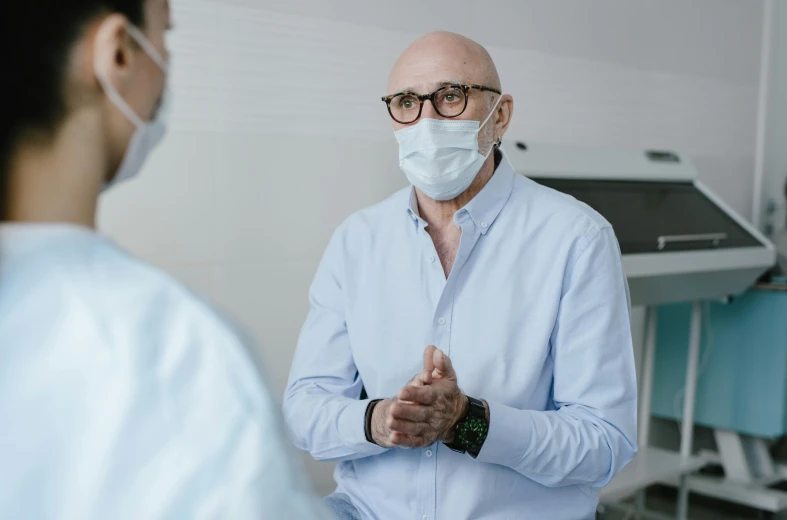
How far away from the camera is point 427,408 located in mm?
1338

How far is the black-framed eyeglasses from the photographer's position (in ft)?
5.42

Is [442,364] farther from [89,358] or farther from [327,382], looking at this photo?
[89,358]

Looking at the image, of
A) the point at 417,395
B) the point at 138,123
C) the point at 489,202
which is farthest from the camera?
the point at 489,202

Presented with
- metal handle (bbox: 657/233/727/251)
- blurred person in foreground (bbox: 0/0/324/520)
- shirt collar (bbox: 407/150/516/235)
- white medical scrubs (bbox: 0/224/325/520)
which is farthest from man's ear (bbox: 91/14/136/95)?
metal handle (bbox: 657/233/727/251)

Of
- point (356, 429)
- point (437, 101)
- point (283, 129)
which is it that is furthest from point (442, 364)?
point (283, 129)

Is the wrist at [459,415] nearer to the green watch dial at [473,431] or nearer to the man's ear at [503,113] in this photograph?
the green watch dial at [473,431]

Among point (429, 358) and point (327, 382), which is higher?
point (429, 358)

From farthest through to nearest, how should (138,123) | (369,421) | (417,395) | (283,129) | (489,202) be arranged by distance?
(283,129), (489,202), (369,421), (417,395), (138,123)

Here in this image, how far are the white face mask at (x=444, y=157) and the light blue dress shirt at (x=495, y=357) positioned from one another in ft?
0.19

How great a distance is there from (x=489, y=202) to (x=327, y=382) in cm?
50

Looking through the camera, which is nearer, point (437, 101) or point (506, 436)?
point (506, 436)

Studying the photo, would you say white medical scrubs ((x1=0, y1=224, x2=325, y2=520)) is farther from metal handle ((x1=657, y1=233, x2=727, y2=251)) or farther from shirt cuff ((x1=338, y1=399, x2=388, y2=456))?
metal handle ((x1=657, y1=233, x2=727, y2=251))

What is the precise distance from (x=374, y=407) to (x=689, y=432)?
209 centimetres

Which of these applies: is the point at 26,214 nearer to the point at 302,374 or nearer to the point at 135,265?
the point at 135,265
